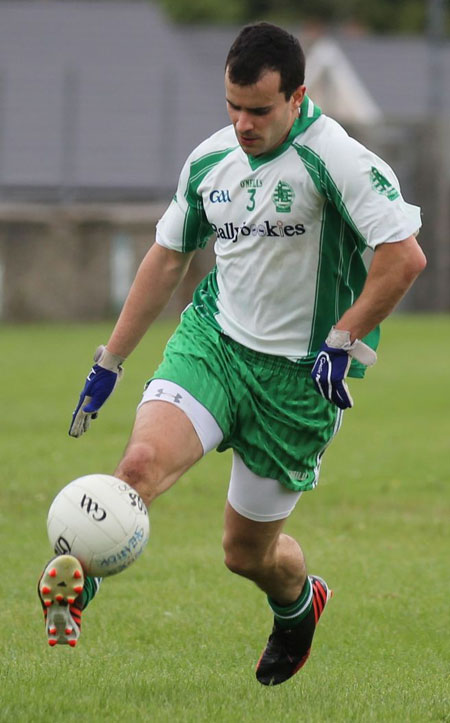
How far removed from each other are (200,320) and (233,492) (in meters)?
0.75

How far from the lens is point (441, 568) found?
887 centimetres

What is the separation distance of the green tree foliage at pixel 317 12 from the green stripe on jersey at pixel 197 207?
55.5 meters

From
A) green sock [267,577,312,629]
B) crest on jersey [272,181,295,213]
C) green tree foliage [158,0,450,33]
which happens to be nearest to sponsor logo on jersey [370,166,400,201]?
crest on jersey [272,181,295,213]

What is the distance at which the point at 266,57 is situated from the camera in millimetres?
5430

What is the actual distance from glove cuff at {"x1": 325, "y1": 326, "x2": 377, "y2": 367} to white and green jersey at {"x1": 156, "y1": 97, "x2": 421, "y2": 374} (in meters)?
0.36

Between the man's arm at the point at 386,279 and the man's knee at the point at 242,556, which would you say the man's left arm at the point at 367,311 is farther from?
the man's knee at the point at 242,556

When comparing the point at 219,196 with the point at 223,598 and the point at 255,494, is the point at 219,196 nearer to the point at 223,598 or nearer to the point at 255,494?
the point at 255,494

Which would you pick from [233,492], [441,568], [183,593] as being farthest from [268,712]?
[441,568]

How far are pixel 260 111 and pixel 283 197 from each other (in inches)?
14.5

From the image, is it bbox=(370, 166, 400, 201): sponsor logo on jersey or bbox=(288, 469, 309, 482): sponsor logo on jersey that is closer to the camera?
bbox=(370, 166, 400, 201): sponsor logo on jersey

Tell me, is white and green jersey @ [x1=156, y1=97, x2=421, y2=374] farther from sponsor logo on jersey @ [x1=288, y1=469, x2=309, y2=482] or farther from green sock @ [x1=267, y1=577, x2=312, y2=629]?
green sock @ [x1=267, y1=577, x2=312, y2=629]

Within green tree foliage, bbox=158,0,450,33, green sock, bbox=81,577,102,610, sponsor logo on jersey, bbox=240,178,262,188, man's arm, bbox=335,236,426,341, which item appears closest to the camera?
green sock, bbox=81,577,102,610

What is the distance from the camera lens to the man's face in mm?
5418

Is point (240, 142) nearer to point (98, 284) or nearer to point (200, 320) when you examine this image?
point (200, 320)
